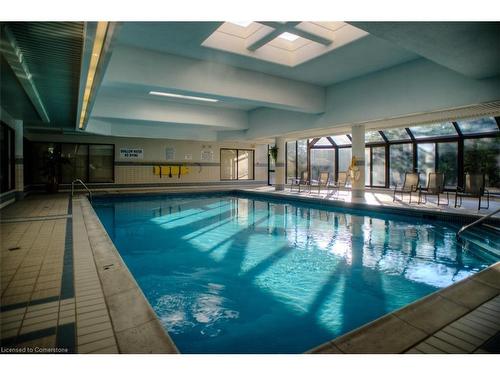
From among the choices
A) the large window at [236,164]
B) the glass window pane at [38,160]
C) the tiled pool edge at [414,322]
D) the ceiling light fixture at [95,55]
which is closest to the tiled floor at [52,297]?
the tiled pool edge at [414,322]

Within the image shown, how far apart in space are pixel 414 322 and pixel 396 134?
441 inches

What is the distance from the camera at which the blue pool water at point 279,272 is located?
2598 millimetres

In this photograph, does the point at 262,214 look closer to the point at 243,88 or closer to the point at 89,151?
the point at 243,88

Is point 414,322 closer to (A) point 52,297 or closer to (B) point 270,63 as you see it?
(A) point 52,297

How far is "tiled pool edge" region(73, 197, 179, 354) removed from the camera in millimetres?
1664

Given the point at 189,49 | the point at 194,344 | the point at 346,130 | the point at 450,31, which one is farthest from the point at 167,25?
the point at 346,130

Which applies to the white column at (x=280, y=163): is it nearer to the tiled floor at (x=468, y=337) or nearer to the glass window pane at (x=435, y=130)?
the glass window pane at (x=435, y=130)

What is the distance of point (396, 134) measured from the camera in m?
11.8

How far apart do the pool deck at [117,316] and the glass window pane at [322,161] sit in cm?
1215

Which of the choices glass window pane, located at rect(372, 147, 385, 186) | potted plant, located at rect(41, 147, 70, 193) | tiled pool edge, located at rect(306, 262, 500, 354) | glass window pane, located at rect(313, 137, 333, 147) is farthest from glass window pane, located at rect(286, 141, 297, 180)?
tiled pool edge, located at rect(306, 262, 500, 354)

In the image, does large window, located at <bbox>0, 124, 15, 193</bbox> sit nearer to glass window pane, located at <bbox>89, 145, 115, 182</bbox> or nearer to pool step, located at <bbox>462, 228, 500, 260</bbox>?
glass window pane, located at <bbox>89, 145, 115, 182</bbox>

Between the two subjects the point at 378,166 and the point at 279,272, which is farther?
the point at 378,166

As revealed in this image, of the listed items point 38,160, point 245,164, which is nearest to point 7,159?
point 38,160

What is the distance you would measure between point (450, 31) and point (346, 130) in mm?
7103
